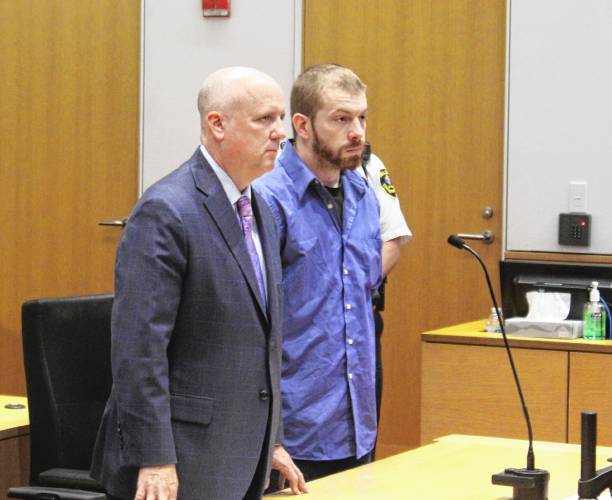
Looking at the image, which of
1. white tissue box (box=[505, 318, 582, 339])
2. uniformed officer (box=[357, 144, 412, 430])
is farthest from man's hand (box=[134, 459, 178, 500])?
white tissue box (box=[505, 318, 582, 339])

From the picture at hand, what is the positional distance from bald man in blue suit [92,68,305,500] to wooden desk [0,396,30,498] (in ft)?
3.43

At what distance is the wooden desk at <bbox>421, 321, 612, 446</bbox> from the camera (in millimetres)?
4309

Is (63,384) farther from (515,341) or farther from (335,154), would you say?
(515,341)

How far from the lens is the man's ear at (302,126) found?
3154 mm

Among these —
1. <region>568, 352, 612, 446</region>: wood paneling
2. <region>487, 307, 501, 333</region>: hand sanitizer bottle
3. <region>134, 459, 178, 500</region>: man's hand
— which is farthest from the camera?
<region>487, 307, 501, 333</region>: hand sanitizer bottle

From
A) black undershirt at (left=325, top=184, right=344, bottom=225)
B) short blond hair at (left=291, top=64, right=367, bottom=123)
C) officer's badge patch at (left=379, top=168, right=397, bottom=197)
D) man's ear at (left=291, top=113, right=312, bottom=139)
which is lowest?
black undershirt at (left=325, top=184, right=344, bottom=225)

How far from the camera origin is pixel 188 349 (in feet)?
7.61

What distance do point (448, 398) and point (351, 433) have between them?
58.4 inches

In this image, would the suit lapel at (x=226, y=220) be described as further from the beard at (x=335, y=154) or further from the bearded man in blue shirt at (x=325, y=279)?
the beard at (x=335, y=154)

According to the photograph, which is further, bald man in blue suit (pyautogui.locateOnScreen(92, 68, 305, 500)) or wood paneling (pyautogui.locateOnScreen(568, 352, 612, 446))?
wood paneling (pyautogui.locateOnScreen(568, 352, 612, 446))

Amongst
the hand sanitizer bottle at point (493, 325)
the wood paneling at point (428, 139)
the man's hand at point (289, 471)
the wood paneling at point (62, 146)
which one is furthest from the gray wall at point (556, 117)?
the man's hand at point (289, 471)

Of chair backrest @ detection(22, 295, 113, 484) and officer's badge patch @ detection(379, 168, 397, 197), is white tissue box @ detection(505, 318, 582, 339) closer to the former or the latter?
officer's badge patch @ detection(379, 168, 397, 197)

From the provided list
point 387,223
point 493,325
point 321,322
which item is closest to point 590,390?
point 493,325

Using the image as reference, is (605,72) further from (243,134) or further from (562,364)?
(243,134)
